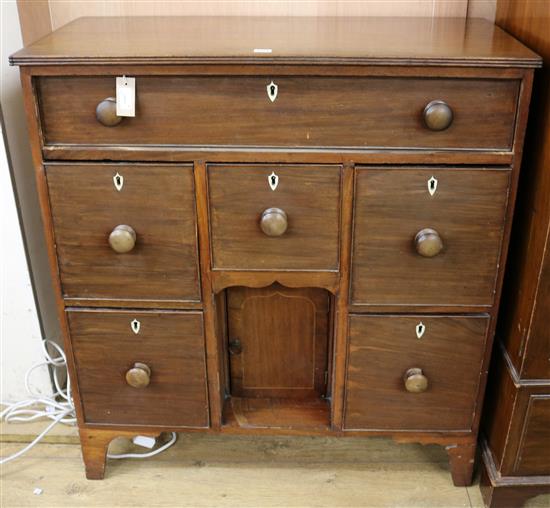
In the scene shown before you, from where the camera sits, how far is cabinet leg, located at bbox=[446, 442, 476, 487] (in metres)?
1.47

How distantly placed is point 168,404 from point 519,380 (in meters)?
0.71

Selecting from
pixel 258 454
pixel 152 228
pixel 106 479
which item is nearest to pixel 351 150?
pixel 152 228

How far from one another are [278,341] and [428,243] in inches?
16.4

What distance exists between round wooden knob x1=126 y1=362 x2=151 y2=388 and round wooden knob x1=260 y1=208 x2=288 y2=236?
41 centimetres

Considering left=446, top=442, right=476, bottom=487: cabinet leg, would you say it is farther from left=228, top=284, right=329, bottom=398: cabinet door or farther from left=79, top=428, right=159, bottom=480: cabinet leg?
left=79, top=428, right=159, bottom=480: cabinet leg

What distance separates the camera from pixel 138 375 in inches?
54.4

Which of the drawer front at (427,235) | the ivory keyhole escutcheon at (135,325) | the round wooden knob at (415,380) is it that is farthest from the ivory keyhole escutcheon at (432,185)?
the ivory keyhole escutcheon at (135,325)

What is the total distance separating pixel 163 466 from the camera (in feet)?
5.21

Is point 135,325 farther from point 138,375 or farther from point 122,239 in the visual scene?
point 122,239

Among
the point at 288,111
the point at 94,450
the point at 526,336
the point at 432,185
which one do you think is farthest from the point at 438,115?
the point at 94,450

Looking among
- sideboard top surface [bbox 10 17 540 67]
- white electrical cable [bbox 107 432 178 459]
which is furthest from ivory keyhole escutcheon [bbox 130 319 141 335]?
sideboard top surface [bbox 10 17 540 67]

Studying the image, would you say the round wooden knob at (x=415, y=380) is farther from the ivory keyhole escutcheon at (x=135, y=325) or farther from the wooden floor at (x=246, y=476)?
the ivory keyhole escutcheon at (x=135, y=325)

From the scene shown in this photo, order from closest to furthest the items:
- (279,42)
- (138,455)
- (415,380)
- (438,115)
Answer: (438,115) < (279,42) < (415,380) < (138,455)

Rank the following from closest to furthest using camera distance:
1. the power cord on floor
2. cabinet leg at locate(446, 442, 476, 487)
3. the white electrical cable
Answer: cabinet leg at locate(446, 442, 476, 487) → the white electrical cable → the power cord on floor
